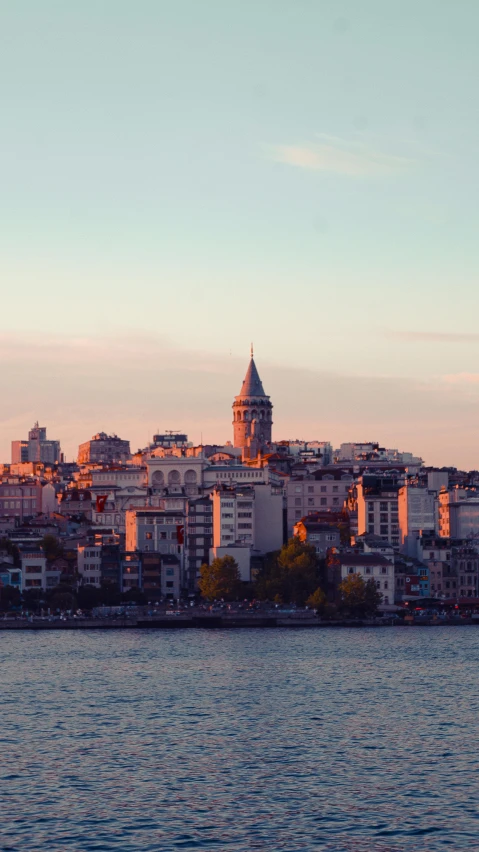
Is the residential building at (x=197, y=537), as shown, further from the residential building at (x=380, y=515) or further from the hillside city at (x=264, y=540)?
the residential building at (x=380, y=515)

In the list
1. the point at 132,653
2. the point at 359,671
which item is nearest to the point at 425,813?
the point at 359,671

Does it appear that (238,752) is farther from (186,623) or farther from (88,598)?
(88,598)

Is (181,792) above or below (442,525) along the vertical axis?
below

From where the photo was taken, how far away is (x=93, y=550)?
11312 cm

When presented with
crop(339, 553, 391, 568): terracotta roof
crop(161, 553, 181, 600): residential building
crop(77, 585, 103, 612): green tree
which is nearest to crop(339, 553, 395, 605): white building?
crop(339, 553, 391, 568): terracotta roof

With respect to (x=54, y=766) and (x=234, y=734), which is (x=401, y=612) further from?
(x=54, y=766)

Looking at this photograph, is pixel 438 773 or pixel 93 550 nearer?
pixel 438 773

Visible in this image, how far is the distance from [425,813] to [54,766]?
11.1 metres

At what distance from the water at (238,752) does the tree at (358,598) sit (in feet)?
85.3

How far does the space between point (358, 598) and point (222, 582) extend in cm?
986

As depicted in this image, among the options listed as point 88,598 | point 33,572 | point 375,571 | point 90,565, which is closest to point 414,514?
point 375,571

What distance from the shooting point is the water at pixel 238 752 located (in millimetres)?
34531

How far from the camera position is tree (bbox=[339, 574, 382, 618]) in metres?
104

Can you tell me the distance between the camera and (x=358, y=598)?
10362cm
